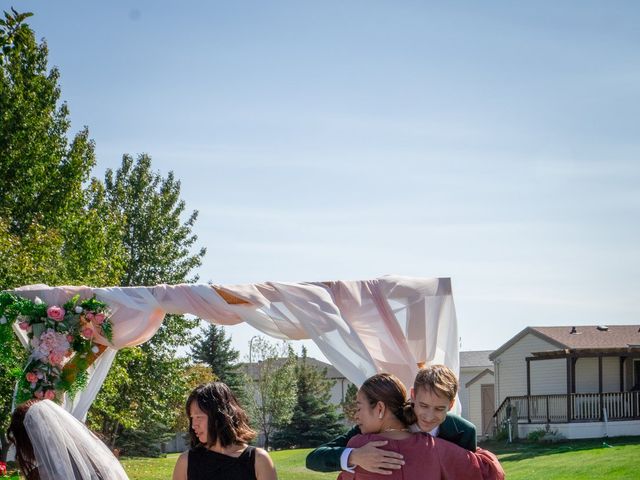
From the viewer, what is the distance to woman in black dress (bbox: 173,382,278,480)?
15.6 ft

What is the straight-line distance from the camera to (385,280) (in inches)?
348

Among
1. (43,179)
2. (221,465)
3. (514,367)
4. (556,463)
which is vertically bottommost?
(556,463)

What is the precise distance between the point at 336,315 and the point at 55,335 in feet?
9.41

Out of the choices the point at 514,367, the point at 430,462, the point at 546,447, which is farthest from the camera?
the point at 514,367

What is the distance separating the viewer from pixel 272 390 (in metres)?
39.3

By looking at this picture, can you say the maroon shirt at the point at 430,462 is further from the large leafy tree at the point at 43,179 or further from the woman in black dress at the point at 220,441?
the large leafy tree at the point at 43,179

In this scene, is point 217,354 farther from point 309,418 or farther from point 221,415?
point 221,415

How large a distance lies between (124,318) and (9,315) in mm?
1160

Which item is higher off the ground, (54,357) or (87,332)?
(87,332)

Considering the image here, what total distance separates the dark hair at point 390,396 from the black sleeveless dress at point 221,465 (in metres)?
0.83

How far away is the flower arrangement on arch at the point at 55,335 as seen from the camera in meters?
9.34

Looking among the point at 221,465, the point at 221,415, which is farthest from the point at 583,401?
the point at 221,415

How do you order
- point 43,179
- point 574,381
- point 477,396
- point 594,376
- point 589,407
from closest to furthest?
1. point 43,179
2. point 589,407
3. point 574,381
4. point 594,376
5. point 477,396

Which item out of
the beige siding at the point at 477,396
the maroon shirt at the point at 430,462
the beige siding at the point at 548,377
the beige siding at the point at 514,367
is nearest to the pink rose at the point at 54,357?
the maroon shirt at the point at 430,462
